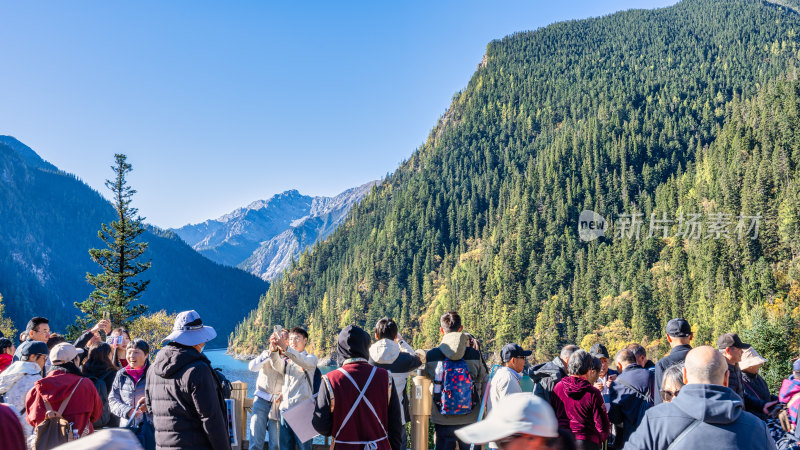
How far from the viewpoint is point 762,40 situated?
194 meters

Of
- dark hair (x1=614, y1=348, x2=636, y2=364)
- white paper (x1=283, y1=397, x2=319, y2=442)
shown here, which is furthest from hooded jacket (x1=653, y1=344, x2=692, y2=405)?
white paper (x1=283, y1=397, x2=319, y2=442)

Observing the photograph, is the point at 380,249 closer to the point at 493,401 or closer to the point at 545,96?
the point at 545,96

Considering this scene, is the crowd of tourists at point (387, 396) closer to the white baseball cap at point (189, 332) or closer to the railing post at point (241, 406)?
the white baseball cap at point (189, 332)

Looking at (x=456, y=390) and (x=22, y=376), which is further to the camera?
(x=456, y=390)

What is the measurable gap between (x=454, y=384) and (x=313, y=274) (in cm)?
18177

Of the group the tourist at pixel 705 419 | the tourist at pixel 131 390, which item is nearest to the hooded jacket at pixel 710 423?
the tourist at pixel 705 419

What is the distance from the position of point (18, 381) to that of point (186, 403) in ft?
11.1

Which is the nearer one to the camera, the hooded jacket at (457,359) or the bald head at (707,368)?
the bald head at (707,368)

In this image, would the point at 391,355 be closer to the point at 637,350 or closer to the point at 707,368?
the point at 637,350

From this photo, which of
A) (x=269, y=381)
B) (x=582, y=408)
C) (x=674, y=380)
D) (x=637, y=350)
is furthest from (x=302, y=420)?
(x=637, y=350)

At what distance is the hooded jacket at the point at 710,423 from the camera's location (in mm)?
3205

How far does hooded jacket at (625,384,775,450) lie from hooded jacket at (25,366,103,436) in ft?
18.2

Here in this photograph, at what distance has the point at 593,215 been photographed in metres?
128

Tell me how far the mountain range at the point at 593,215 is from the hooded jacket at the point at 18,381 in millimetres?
54349
